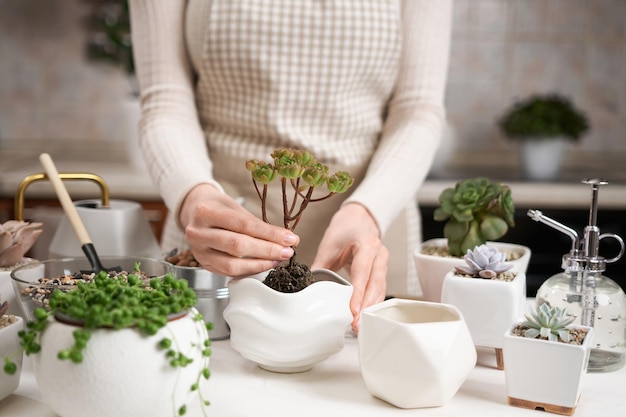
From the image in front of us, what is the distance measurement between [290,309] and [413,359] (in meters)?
0.15

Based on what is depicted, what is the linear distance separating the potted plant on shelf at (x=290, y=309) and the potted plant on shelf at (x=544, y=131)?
1.86 m

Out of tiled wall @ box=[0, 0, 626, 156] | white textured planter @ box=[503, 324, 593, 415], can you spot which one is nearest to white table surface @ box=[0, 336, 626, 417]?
white textured planter @ box=[503, 324, 593, 415]

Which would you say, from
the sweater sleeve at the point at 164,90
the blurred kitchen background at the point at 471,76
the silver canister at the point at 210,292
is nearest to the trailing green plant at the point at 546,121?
the blurred kitchen background at the point at 471,76

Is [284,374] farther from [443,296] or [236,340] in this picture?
[443,296]

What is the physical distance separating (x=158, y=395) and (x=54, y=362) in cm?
10

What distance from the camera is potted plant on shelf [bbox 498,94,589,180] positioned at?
2578 millimetres

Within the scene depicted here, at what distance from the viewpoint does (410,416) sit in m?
0.77

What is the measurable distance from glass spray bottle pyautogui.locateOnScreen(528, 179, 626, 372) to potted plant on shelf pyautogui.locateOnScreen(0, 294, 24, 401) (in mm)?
586

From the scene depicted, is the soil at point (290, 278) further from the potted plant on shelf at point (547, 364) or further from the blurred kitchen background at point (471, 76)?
the blurred kitchen background at point (471, 76)

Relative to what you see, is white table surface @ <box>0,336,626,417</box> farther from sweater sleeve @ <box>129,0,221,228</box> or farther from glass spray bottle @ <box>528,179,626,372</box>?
sweater sleeve @ <box>129,0,221,228</box>

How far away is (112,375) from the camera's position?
69 cm

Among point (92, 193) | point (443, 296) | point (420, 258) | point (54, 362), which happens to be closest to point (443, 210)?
point (420, 258)

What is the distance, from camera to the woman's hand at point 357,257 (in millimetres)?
971

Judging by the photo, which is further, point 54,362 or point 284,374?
point 284,374
